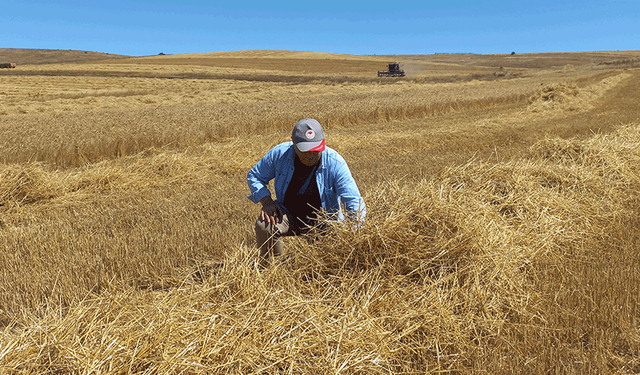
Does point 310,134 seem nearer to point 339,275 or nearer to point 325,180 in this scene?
point 325,180

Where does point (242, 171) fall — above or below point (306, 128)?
below

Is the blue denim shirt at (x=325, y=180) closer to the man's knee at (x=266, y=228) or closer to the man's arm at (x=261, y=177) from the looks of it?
the man's arm at (x=261, y=177)

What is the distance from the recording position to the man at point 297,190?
349 cm

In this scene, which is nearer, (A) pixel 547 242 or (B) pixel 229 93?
(A) pixel 547 242

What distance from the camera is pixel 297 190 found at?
3791 mm

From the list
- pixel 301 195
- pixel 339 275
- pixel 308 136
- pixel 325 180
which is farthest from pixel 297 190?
pixel 339 275

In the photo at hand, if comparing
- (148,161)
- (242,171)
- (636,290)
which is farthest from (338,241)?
(148,161)

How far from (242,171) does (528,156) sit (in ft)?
18.1

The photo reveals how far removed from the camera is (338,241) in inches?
136

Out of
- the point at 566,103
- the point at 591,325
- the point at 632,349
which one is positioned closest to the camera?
the point at 632,349

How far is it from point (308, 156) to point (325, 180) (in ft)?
1.10

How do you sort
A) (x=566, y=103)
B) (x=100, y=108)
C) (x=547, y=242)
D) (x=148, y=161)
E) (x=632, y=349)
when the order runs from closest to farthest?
(x=632, y=349) < (x=547, y=242) < (x=148, y=161) < (x=566, y=103) < (x=100, y=108)

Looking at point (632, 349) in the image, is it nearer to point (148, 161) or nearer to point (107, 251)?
point (107, 251)

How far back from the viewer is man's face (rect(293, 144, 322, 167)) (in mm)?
3337
